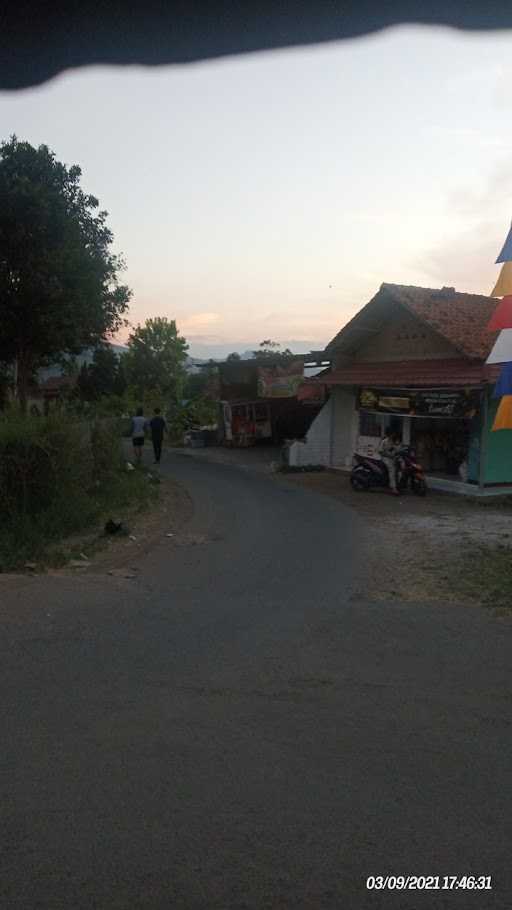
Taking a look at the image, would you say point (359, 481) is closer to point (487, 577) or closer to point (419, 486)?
point (419, 486)

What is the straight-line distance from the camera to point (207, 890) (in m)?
3.09

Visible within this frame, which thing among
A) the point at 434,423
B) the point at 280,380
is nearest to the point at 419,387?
the point at 434,423

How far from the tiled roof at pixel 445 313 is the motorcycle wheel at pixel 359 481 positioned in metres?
3.52

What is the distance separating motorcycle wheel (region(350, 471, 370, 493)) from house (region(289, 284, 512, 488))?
1695 mm

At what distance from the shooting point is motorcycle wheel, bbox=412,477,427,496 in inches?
677

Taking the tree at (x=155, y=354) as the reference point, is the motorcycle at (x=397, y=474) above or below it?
below

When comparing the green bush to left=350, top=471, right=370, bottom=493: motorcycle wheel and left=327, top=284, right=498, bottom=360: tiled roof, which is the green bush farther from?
left=327, top=284, right=498, bottom=360: tiled roof

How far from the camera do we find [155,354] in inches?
2603

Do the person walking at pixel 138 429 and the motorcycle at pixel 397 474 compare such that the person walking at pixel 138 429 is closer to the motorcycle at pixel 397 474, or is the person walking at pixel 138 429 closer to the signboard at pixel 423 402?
the signboard at pixel 423 402

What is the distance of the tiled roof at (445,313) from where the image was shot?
17.0m

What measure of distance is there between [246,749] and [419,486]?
43.8 ft

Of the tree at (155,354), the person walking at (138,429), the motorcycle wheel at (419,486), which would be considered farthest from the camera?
the tree at (155,354)

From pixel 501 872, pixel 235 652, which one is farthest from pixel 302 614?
pixel 501 872

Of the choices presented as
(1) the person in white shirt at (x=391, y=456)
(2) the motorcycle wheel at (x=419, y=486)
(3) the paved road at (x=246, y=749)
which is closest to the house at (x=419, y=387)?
(2) the motorcycle wheel at (x=419, y=486)
